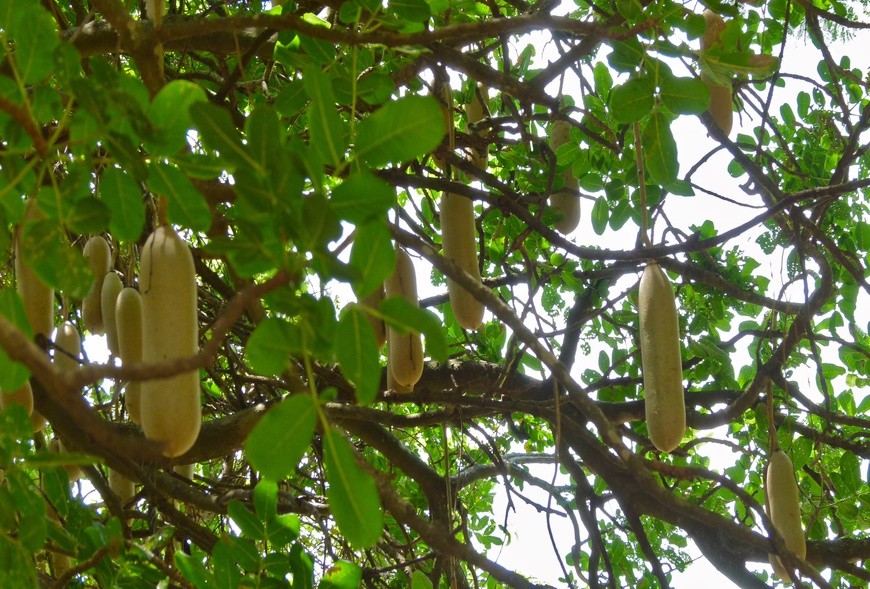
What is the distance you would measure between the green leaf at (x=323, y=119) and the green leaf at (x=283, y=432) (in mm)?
214

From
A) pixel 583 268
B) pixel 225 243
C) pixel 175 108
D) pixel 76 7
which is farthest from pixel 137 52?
pixel 583 268

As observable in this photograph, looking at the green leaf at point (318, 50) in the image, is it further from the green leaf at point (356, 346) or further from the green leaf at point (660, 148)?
the green leaf at point (356, 346)

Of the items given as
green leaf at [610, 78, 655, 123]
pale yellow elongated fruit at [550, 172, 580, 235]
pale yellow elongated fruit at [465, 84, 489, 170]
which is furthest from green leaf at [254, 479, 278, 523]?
pale yellow elongated fruit at [465, 84, 489, 170]

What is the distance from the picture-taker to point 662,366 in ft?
4.09

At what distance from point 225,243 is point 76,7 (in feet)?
4.91

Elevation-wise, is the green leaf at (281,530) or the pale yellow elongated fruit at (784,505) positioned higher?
the pale yellow elongated fruit at (784,505)

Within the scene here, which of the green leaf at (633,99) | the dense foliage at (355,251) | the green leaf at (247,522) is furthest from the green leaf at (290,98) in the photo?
the green leaf at (247,522)

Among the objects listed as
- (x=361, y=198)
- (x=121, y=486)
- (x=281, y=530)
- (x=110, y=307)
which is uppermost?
(x=110, y=307)

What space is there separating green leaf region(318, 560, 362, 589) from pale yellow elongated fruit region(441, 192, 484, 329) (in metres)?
0.44

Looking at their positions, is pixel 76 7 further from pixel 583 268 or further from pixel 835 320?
pixel 835 320

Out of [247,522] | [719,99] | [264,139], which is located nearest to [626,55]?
[719,99]

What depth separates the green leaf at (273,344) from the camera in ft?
2.26

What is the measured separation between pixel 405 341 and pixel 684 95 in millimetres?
506

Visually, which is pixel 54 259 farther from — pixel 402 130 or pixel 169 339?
pixel 402 130
